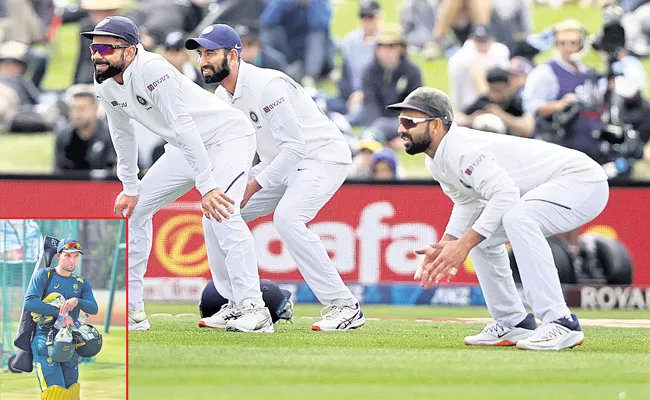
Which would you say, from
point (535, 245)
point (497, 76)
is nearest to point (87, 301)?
point (535, 245)

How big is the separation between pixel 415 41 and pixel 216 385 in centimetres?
1116

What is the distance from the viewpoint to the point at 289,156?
917 cm

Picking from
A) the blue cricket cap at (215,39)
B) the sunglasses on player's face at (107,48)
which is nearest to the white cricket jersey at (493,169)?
the blue cricket cap at (215,39)

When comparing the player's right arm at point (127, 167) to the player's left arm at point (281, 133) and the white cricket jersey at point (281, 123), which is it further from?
the player's left arm at point (281, 133)

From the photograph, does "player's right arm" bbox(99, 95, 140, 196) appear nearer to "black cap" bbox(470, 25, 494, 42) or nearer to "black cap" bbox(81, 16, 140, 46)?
"black cap" bbox(81, 16, 140, 46)

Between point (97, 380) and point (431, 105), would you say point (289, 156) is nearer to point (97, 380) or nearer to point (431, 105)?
point (431, 105)

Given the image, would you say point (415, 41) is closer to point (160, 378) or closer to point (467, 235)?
point (467, 235)

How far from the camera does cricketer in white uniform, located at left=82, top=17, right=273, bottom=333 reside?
8.61 m

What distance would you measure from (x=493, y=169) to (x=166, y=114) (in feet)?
7.60

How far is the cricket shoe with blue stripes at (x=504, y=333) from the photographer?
8.78 meters

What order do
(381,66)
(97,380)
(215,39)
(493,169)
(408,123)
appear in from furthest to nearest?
(381,66) → (215,39) → (408,123) → (493,169) → (97,380)

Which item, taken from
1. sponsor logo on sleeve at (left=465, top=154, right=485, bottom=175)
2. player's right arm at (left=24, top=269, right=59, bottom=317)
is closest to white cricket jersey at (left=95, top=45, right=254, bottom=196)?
sponsor logo on sleeve at (left=465, top=154, right=485, bottom=175)

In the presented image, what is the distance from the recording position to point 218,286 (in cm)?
958

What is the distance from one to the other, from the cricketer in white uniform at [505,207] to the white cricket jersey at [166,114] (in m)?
1.43
